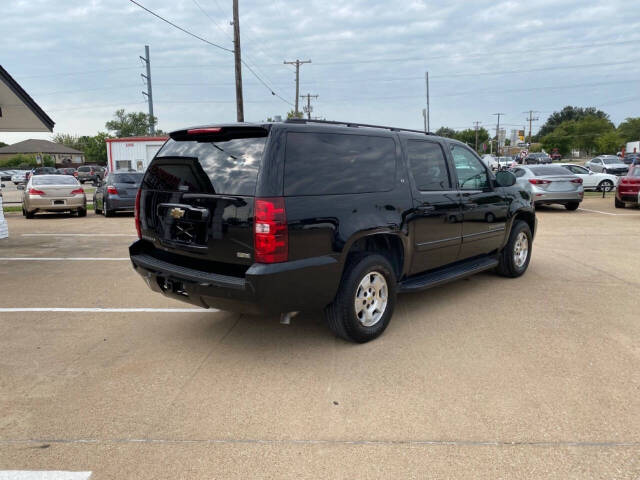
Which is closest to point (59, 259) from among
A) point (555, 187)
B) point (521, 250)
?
point (521, 250)

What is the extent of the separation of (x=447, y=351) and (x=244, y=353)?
172 cm

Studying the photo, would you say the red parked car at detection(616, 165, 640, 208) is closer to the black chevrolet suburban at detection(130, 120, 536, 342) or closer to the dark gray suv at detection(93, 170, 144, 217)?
the black chevrolet suburban at detection(130, 120, 536, 342)

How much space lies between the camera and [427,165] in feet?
18.0

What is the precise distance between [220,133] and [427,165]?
2.27 m

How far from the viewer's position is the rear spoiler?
4070 millimetres

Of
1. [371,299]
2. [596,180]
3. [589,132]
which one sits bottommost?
[371,299]

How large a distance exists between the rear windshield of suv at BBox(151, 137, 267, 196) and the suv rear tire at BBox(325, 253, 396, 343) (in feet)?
3.84

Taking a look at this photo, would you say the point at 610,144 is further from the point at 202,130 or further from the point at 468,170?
the point at 202,130

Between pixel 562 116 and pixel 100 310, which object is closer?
pixel 100 310

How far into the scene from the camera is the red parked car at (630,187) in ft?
54.1

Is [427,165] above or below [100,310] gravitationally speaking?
above

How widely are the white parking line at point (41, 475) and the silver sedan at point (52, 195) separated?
49.5 ft

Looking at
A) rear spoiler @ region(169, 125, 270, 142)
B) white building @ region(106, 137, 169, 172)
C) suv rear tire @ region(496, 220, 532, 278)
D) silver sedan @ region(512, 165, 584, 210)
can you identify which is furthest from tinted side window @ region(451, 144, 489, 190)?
white building @ region(106, 137, 169, 172)

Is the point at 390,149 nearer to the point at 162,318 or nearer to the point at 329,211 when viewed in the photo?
the point at 329,211
